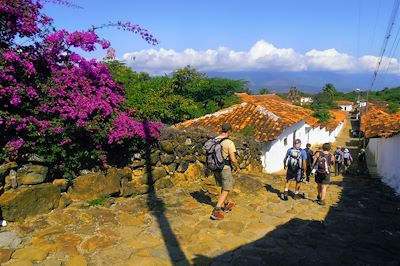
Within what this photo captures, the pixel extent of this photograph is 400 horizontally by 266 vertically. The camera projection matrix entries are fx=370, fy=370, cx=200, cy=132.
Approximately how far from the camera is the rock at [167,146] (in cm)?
806

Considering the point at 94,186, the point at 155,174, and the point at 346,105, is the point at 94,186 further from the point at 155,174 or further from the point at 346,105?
the point at 346,105

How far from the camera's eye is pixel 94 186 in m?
6.58

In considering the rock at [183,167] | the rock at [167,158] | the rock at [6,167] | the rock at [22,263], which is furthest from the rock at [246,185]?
the rock at [22,263]

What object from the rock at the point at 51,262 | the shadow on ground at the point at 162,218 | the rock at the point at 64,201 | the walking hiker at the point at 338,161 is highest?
the rock at the point at 64,201

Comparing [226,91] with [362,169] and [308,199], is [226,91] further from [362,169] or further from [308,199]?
[308,199]

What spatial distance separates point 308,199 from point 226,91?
1391cm

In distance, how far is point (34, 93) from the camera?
5828 millimetres

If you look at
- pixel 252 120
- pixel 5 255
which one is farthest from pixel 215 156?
pixel 252 120

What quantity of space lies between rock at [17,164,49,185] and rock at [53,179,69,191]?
0.75ft

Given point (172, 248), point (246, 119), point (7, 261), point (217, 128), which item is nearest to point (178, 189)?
point (172, 248)

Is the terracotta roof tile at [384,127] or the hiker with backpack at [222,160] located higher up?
the hiker with backpack at [222,160]

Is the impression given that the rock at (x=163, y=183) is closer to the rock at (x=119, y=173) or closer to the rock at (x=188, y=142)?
the rock at (x=119, y=173)

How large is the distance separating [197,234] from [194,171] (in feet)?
10.9

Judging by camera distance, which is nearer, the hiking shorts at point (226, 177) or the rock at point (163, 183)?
the hiking shorts at point (226, 177)
